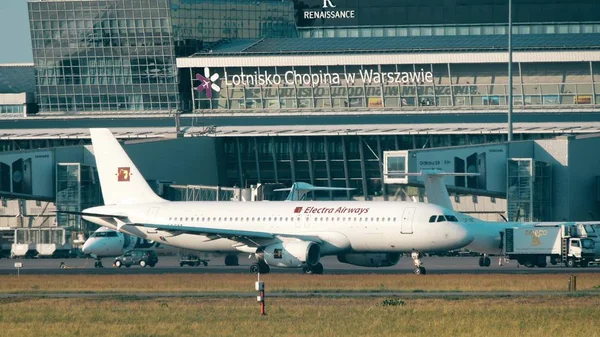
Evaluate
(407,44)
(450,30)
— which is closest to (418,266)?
(407,44)

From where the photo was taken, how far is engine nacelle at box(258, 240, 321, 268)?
85.3 metres

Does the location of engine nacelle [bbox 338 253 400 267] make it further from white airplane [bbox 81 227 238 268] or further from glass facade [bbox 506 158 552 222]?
glass facade [bbox 506 158 552 222]

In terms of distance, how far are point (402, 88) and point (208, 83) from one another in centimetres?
2147

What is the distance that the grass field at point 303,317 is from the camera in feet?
157

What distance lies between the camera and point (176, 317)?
5303 cm

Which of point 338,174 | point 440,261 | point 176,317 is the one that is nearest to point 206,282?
point 176,317

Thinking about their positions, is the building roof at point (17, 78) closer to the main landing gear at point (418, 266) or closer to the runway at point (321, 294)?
the main landing gear at point (418, 266)

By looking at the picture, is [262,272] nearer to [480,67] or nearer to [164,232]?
[164,232]

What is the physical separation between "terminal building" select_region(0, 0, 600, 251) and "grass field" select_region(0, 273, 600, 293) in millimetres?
52344

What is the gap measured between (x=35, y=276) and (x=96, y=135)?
63.6ft

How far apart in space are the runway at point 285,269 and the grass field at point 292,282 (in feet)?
22.9

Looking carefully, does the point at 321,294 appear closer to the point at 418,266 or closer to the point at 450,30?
the point at 418,266

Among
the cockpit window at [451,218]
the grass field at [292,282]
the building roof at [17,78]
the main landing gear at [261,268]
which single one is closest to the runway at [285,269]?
the main landing gear at [261,268]

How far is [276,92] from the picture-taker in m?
148
